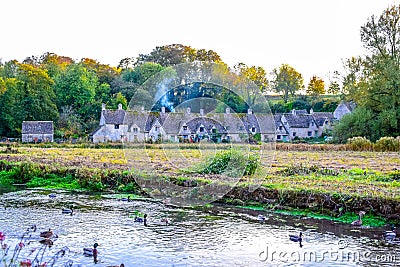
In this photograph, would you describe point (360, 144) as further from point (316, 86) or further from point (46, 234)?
point (316, 86)

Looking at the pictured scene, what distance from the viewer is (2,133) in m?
67.9

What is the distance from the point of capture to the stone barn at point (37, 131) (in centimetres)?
6456

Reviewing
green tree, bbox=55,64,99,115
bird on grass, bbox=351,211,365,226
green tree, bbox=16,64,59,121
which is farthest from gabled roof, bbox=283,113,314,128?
bird on grass, bbox=351,211,365,226

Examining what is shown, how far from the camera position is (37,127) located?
65.1 metres

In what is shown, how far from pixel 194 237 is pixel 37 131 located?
177 ft

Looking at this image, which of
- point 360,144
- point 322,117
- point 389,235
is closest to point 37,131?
point 360,144

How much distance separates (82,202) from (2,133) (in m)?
51.4

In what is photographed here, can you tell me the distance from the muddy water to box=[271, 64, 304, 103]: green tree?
8322cm

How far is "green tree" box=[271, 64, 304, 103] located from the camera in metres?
101

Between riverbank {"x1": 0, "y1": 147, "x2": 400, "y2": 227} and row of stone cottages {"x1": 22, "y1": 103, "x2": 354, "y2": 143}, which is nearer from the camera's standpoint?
riverbank {"x1": 0, "y1": 147, "x2": 400, "y2": 227}

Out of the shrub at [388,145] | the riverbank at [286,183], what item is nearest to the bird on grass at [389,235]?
the riverbank at [286,183]

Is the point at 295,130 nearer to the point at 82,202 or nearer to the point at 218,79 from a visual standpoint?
the point at 218,79

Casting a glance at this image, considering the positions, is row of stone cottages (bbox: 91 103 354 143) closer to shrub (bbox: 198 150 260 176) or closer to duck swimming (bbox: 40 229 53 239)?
shrub (bbox: 198 150 260 176)

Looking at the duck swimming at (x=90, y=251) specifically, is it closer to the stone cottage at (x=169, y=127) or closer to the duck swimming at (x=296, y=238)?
the duck swimming at (x=296, y=238)
